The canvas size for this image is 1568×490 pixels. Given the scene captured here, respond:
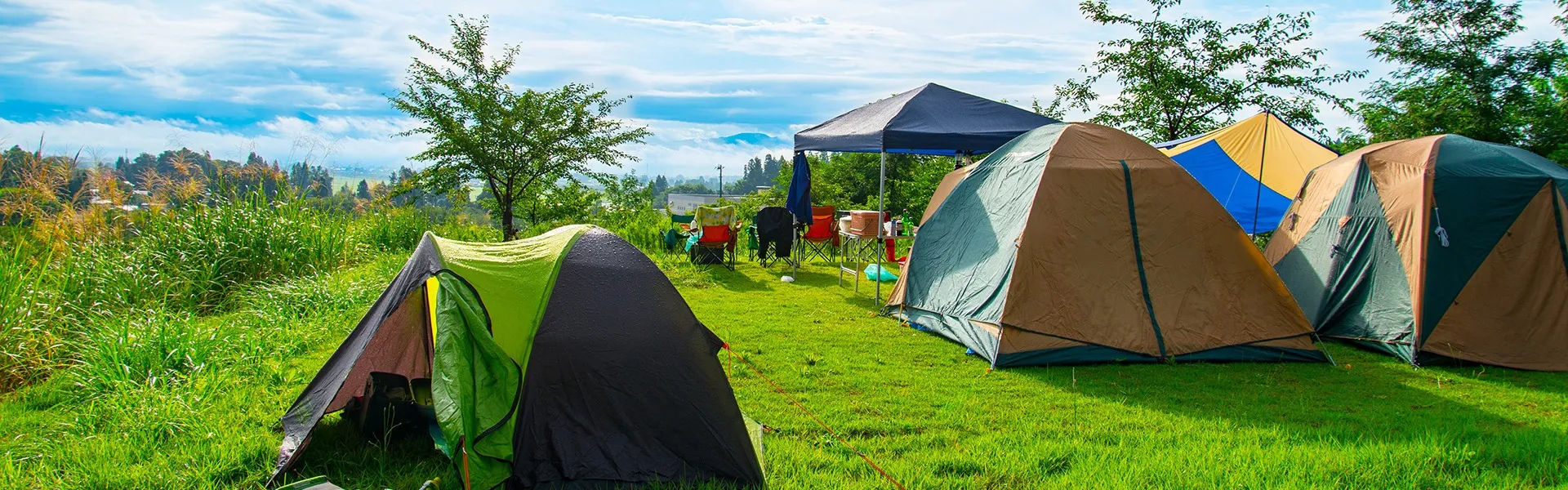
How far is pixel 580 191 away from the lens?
1328 centimetres

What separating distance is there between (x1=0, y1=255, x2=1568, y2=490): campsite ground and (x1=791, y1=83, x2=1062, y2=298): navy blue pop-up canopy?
2.70 metres

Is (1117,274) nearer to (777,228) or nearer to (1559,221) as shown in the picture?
(1559,221)

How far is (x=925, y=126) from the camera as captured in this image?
8.20m

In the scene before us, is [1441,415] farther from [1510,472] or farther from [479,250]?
[479,250]

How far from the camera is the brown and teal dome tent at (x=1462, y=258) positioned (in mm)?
5270

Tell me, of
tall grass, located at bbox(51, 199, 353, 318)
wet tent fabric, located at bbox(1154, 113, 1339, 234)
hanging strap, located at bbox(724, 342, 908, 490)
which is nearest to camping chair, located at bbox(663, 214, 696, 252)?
tall grass, located at bbox(51, 199, 353, 318)

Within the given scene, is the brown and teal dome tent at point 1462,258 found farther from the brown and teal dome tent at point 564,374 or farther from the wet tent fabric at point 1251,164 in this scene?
the brown and teal dome tent at point 564,374

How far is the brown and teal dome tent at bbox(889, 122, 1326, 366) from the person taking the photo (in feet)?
17.2

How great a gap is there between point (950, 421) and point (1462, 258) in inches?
155

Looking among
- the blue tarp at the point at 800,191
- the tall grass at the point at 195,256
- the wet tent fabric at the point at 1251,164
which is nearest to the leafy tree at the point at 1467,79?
the wet tent fabric at the point at 1251,164

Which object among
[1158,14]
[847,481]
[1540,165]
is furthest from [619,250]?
[1158,14]

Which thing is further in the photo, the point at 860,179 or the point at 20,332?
the point at 860,179

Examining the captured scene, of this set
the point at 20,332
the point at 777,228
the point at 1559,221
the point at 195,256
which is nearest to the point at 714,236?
the point at 777,228

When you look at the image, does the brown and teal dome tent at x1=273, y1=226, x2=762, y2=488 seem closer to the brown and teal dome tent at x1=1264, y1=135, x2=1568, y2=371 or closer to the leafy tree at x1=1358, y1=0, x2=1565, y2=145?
the brown and teal dome tent at x1=1264, y1=135, x2=1568, y2=371
